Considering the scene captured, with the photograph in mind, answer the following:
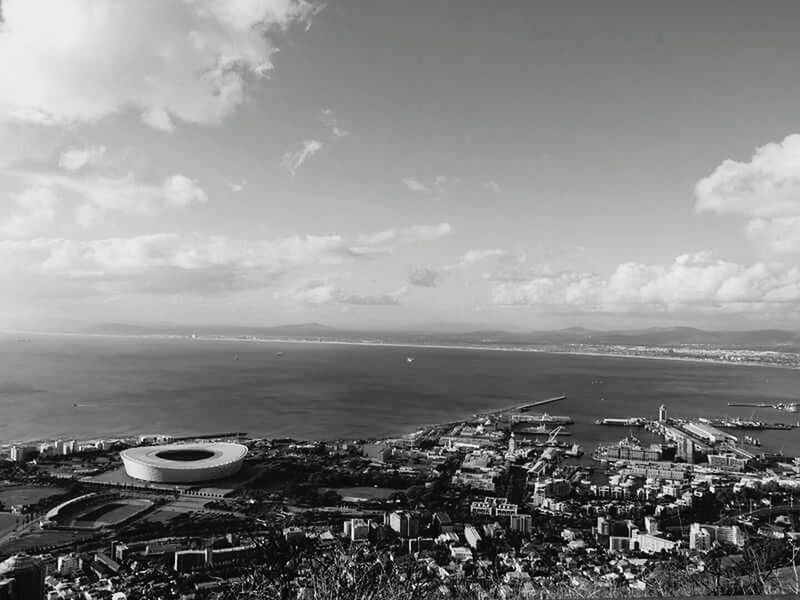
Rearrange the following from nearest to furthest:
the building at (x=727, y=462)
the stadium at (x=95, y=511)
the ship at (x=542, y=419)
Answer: the stadium at (x=95, y=511)
the building at (x=727, y=462)
the ship at (x=542, y=419)

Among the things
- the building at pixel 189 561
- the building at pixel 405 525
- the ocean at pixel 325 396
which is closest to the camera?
the building at pixel 189 561

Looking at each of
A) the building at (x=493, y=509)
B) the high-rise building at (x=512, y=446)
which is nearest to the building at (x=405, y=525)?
the building at (x=493, y=509)

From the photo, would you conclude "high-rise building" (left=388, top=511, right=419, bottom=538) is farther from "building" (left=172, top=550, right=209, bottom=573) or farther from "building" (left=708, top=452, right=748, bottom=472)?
"building" (left=708, top=452, right=748, bottom=472)

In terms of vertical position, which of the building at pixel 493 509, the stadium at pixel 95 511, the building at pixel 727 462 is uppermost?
the stadium at pixel 95 511

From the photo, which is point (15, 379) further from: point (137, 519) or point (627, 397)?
point (627, 397)

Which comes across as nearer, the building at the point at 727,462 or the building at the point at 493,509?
the building at the point at 493,509

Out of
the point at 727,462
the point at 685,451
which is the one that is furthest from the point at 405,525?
the point at 685,451

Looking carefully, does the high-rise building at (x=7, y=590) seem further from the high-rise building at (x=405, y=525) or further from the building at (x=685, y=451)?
the building at (x=685, y=451)
